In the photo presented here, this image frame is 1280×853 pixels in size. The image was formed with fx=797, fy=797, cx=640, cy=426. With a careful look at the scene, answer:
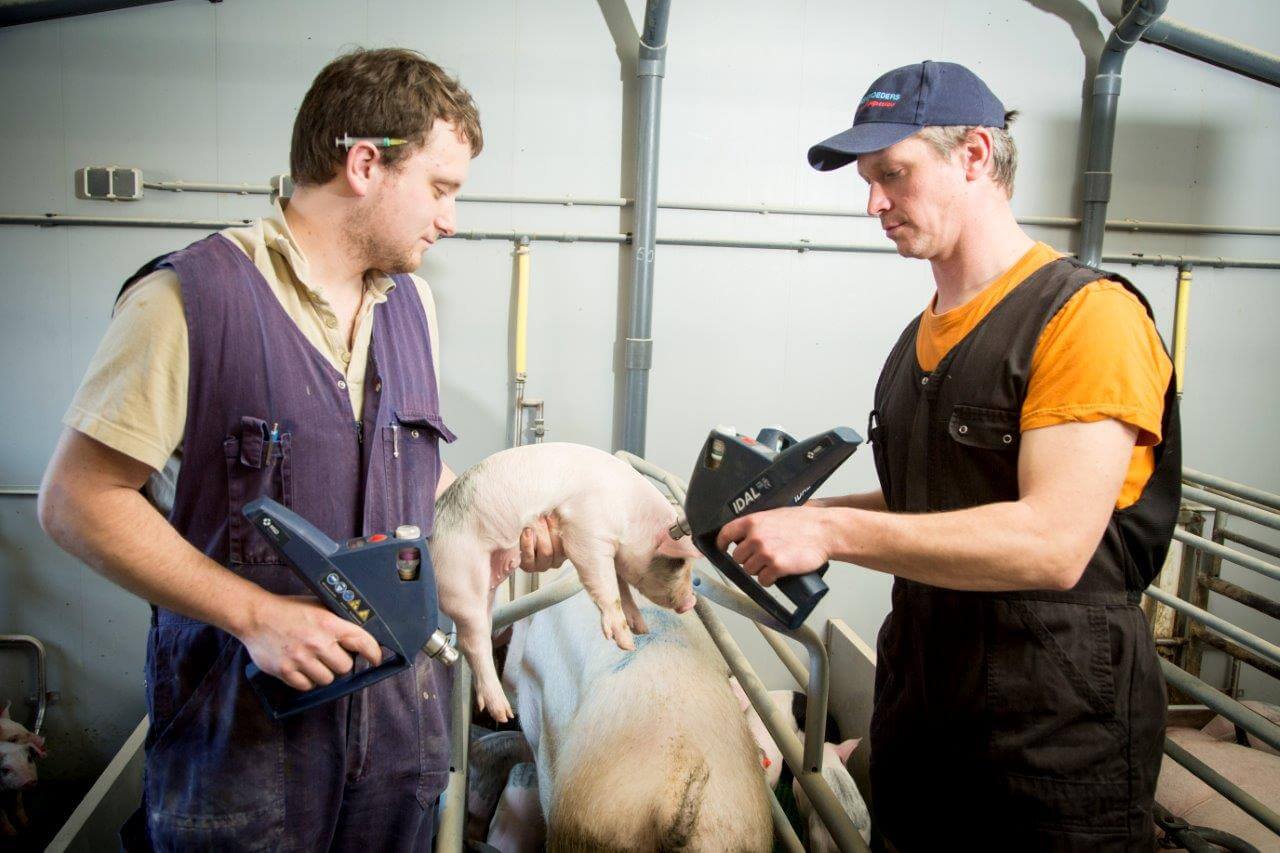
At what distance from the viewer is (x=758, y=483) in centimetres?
127

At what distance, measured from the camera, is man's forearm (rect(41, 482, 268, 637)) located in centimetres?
109

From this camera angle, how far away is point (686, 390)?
12.6 feet

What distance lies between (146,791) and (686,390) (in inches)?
111

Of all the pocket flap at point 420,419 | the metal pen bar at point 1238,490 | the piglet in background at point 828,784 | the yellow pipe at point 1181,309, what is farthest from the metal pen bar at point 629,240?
the pocket flap at point 420,419

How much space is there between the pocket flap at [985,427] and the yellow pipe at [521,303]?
2498 millimetres

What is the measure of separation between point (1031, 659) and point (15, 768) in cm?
371

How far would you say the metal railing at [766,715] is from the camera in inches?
63.7

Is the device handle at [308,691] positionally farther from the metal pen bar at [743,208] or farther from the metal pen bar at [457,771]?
the metal pen bar at [743,208]

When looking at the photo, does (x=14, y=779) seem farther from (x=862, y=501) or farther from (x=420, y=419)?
(x=862, y=501)

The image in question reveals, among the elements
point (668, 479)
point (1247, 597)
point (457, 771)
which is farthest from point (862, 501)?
point (1247, 597)

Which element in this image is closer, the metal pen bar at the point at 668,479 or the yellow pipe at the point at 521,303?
the metal pen bar at the point at 668,479

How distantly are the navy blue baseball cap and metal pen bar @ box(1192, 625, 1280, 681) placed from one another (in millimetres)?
2508

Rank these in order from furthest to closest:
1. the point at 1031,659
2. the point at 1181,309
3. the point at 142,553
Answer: the point at 1181,309 < the point at 1031,659 < the point at 142,553

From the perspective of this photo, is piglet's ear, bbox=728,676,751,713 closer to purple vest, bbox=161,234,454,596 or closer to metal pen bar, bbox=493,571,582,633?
metal pen bar, bbox=493,571,582,633
